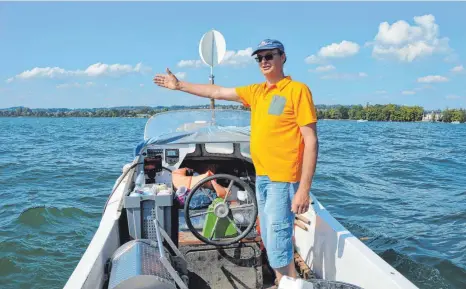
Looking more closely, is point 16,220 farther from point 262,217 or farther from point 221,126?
point 262,217

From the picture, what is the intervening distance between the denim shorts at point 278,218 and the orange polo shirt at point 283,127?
0.07m

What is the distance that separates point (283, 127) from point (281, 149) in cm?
15

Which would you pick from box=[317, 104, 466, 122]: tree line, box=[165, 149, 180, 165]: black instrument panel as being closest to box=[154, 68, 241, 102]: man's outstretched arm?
box=[165, 149, 180, 165]: black instrument panel

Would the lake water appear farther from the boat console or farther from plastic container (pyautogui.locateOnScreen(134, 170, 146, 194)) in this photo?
the boat console

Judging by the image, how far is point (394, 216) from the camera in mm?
8773

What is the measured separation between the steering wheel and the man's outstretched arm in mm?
731

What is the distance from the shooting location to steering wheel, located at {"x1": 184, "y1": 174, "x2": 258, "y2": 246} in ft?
11.6

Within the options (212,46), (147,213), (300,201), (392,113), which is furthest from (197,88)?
(392,113)

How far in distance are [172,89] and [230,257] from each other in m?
1.50

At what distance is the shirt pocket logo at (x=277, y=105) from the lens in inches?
106

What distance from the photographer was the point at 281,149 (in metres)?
2.74

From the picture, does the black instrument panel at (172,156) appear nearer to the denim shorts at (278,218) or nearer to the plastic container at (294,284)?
the denim shorts at (278,218)

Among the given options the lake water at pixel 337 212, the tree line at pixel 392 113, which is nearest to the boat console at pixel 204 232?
the lake water at pixel 337 212

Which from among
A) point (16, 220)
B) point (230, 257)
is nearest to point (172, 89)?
point (230, 257)
